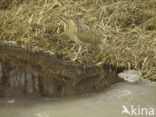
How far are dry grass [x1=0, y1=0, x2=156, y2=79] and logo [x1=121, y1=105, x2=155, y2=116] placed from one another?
74 centimetres

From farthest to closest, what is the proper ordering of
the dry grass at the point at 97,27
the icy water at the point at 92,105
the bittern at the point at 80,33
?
the dry grass at the point at 97,27
the bittern at the point at 80,33
the icy water at the point at 92,105

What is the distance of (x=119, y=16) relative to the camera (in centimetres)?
524

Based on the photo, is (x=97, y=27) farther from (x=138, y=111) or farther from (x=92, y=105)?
(x=138, y=111)

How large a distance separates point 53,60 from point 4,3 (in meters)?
2.11

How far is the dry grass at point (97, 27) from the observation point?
14.0 ft

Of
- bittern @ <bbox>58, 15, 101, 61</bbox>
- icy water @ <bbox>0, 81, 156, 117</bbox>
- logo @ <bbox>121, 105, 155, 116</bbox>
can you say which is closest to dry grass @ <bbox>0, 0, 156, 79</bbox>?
bittern @ <bbox>58, 15, 101, 61</bbox>

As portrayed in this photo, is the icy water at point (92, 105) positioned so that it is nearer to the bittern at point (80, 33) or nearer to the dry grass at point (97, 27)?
the dry grass at point (97, 27)

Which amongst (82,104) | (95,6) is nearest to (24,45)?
(95,6)

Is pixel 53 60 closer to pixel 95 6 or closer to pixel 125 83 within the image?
pixel 125 83

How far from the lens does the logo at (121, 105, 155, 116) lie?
10.2ft

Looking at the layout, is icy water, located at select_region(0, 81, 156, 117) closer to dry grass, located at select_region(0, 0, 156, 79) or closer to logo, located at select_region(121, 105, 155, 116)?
logo, located at select_region(121, 105, 155, 116)

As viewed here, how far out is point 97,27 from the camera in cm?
494

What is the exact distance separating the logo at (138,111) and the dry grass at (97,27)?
2.43ft

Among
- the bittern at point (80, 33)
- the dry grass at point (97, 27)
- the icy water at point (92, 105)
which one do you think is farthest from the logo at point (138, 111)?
the bittern at point (80, 33)
